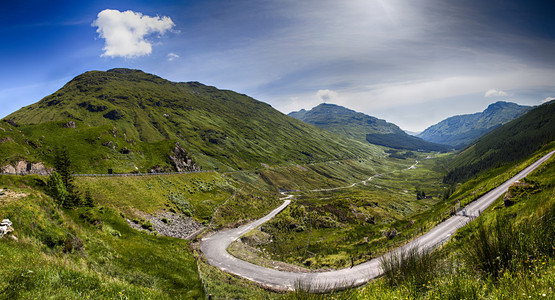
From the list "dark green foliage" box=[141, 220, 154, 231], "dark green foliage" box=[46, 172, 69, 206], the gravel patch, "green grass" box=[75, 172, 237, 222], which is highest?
"dark green foliage" box=[46, 172, 69, 206]

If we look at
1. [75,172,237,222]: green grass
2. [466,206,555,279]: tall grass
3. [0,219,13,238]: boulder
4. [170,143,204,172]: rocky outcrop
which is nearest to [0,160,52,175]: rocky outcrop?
[75,172,237,222]: green grass

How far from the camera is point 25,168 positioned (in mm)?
60562

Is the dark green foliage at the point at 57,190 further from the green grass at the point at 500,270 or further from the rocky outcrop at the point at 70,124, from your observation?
the rocky outcrop at the point at 70,124

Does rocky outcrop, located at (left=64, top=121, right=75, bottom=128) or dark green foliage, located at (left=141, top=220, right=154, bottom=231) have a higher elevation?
rocky outcrop, located at (left=64, top=121, right=75, bottom=128)

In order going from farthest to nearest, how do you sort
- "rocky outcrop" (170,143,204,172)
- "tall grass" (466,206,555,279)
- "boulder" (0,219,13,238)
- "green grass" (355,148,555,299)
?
"rocky outcrop" (170,143,204,172)
"boulder" (0,219,13,238)
"tall grass" (466,206,555,279)
"green grass" (355,148,555,299)

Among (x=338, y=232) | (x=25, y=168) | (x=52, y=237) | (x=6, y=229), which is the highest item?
(x=25, y=168)

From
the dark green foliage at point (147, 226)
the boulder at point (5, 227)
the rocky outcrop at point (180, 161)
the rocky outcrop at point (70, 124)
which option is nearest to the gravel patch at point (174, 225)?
the dark green foliage at point (147, 226)

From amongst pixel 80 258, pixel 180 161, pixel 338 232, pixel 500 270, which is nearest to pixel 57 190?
pixel 80 258

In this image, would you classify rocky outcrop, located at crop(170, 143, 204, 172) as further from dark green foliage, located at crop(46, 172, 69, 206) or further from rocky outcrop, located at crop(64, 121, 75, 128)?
dark green foliage, located at crop(46, 172, 69, 206)

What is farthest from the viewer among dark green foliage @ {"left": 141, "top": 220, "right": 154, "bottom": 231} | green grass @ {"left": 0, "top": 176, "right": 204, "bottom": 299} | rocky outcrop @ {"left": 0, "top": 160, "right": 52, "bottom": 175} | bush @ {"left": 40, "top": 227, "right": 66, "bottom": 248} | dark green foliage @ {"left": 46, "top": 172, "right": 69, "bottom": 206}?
rocky outcrop @ {"left": 0, "top": 160, "right": 52, "bottom": 175}

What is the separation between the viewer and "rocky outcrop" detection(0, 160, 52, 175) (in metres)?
57.1

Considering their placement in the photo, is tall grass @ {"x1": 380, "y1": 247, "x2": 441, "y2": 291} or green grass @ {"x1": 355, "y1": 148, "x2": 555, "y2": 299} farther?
tall grass @ {"x1": 380, "y1": 247, "x2": 441, "y2": 291}

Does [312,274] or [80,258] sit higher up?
[80,258]

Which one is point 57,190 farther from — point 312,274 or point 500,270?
point 500,270
